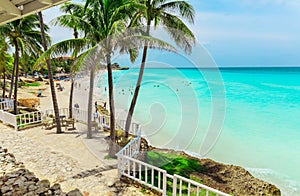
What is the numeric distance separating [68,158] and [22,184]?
1.92 m

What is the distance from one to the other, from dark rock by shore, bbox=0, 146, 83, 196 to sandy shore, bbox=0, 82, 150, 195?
8.0 inches

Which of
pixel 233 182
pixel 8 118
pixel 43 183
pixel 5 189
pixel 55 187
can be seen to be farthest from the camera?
pixel 8 118

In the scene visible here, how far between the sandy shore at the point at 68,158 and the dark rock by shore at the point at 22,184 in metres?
0.20

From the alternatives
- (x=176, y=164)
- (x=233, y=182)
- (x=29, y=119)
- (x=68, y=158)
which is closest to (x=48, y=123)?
(x=29, y=119)

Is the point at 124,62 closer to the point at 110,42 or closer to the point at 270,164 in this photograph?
the point at 110,42

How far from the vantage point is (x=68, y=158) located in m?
7.24

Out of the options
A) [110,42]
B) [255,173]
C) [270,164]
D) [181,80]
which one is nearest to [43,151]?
[110,42]

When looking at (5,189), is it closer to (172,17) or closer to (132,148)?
(132,148)

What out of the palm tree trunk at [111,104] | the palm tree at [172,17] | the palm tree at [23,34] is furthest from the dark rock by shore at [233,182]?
the palm tree at [23,34]

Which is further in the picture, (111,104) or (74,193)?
(111,104)

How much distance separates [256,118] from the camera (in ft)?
81.3

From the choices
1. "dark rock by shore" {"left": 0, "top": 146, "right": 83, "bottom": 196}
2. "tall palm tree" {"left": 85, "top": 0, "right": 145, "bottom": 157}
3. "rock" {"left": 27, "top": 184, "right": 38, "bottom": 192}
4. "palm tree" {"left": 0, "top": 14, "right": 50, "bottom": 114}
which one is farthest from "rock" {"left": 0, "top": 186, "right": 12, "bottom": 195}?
"palm tree" {"left": 0, "top": 14, "right": 50, "bottom": 114}

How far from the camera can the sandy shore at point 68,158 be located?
5.62 m

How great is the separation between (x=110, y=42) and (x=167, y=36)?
2.02 metres
